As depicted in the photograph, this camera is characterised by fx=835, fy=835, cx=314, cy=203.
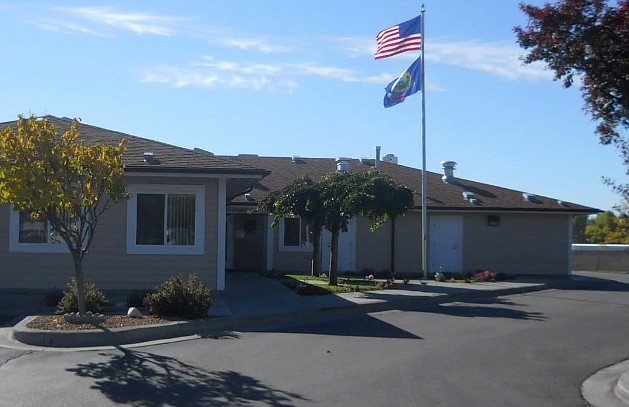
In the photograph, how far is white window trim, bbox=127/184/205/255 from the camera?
1967cm

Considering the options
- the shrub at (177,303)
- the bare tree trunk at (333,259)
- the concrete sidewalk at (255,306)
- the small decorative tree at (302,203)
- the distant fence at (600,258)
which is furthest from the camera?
the distant fence at (600,258)

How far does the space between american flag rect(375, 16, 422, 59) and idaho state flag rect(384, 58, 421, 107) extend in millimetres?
607

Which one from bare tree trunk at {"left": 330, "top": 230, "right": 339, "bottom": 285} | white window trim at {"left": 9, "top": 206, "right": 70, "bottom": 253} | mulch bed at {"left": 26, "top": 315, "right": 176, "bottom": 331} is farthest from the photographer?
bare tree trunk at {"left": 330, "top": 230, "right": 339, "bottom": 285}

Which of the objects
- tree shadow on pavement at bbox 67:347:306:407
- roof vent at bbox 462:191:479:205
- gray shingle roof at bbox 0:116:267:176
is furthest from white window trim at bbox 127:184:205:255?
roof vent at bbox 462:191:479:205

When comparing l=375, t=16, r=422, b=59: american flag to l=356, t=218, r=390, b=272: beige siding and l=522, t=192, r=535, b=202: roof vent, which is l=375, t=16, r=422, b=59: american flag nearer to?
l=356, t=218, r=390, b=272: beige siding

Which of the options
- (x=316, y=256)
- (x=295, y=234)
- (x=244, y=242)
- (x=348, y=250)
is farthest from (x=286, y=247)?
(x=316, y=256)

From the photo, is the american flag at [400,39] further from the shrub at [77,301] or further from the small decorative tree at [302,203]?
the shrub at [77,301]

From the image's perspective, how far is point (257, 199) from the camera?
2984 cm

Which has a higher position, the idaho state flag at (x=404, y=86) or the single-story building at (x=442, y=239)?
the idaho state flag at (x=404, y=86)

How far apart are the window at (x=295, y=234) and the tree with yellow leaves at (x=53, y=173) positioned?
1583cm

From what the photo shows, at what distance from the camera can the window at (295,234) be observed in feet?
98.5

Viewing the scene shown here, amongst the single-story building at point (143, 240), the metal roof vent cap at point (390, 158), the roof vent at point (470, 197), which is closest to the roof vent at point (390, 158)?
the metal roof vent cap at point (390, 158)

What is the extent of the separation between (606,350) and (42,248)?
1271 cm

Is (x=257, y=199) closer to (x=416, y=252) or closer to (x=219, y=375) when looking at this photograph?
(x=416, y=252)
